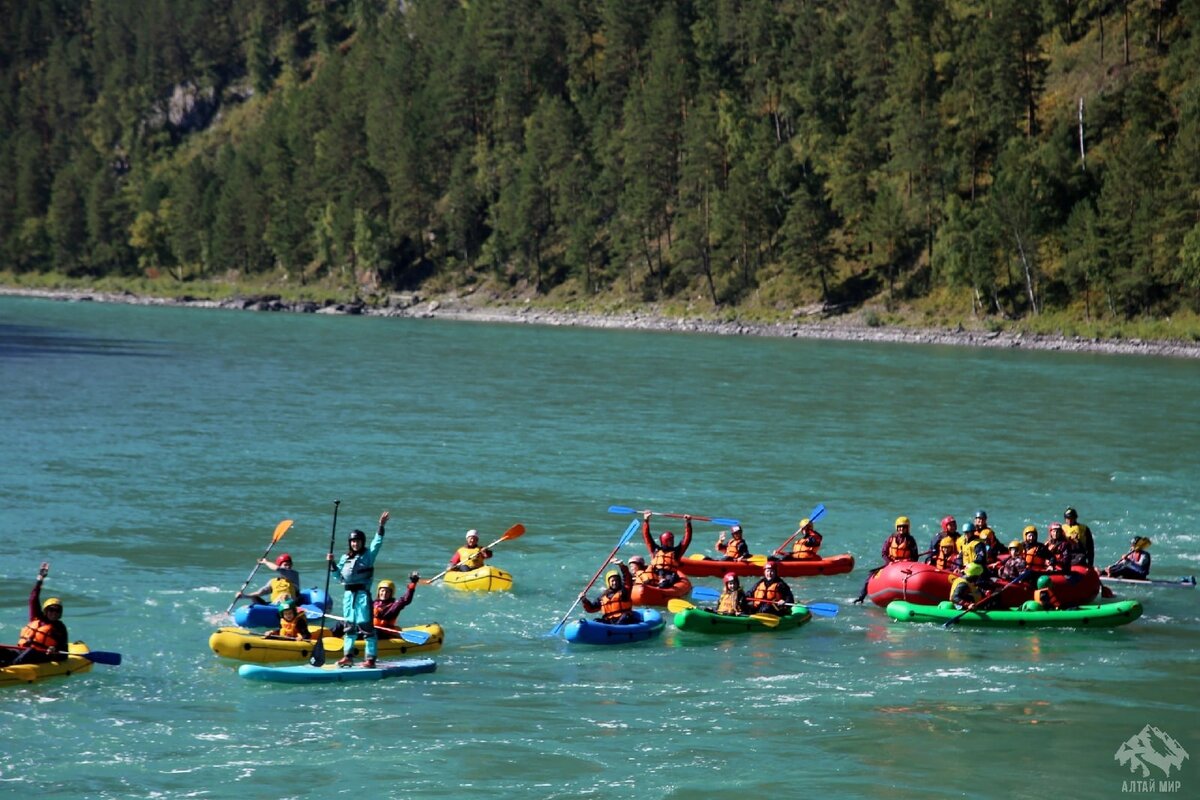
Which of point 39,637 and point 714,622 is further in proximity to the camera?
point 714,622

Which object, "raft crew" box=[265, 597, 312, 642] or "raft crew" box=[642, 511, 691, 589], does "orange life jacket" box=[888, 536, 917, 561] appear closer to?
"raft crew" box=[642, 511, 691, 589]

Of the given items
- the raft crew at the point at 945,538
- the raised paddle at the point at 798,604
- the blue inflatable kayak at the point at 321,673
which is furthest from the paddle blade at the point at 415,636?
the raft crew at the point at 945,538

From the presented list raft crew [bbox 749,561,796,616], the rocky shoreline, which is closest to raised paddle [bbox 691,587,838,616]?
raft crew [bbox 749,561,796,616]

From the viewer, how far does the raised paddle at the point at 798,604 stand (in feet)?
72.3

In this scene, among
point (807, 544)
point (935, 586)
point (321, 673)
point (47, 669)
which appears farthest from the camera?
point (807, 544)

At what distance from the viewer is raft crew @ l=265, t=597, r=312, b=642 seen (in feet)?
61.3

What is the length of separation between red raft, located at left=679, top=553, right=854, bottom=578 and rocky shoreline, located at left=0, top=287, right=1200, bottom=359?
185 feet

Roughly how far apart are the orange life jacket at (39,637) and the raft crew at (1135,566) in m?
17.8

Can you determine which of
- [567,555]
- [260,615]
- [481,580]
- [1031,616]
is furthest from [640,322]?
[260,615]

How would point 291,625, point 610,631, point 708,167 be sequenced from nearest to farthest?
point 291,625 → point 610,631 → point 708,167

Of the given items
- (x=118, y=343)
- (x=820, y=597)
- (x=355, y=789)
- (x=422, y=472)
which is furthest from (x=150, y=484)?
(x=118, y=343)

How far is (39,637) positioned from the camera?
1752 centimetres

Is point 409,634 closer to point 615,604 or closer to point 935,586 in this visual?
point 615,604

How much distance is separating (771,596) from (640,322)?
80082 mm
